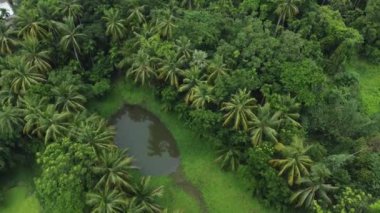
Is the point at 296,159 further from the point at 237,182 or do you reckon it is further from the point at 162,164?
the point at 162,164

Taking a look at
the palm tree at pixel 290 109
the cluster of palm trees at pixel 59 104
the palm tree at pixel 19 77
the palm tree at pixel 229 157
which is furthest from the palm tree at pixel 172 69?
the palm tree at pixel 19 77

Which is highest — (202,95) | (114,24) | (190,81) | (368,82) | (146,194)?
(114,24)

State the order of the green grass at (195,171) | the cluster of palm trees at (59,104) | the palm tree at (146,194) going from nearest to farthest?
the cluster of palm trees at (59,104) < the palm tree at (146,194) < the green grass at (195,171)

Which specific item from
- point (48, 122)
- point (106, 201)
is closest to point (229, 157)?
point (106, 201)

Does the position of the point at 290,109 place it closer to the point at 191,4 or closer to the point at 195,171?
the point at 195,171

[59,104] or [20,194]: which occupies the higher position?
[59,104]

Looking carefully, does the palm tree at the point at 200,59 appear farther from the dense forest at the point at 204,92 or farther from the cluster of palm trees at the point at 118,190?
the cluster of palm trees at the point at 118,190
